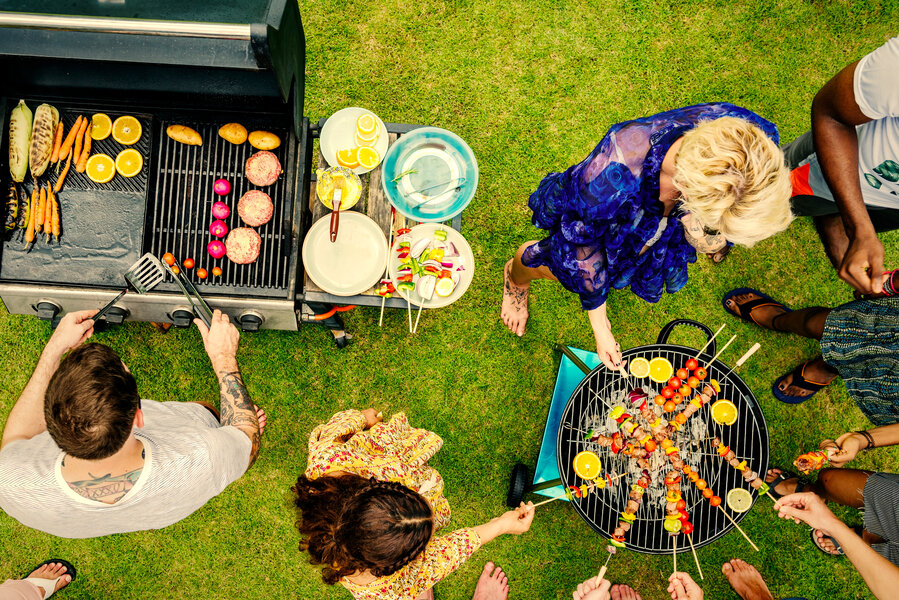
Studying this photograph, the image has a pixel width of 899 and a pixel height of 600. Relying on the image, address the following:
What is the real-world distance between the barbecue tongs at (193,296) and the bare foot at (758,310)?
3804mm

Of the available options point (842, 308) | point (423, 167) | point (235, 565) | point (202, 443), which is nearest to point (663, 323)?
point (842, 308)

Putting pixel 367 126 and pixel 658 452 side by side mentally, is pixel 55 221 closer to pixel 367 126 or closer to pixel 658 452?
pixel 367 126

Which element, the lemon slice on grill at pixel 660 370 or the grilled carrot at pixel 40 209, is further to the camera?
the lemon slice on grill at pixel 660 370

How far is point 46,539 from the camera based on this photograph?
3527mm

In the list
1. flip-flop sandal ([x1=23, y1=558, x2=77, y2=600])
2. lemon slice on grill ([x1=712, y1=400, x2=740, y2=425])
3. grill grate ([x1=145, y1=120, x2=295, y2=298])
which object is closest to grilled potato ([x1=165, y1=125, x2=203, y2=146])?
grill grate ([x1=145, y1=120, x2=295, y2=298])

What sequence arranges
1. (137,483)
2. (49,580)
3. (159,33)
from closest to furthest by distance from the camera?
(159,33)
(137,483)
(49,580)

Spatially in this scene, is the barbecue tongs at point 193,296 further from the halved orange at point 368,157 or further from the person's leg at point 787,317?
the person's leg at point 787,317

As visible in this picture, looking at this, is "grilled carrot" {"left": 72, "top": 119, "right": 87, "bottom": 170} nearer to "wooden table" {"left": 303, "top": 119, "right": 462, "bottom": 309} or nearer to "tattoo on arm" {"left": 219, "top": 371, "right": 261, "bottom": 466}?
"wooden table" {"left": 303, "top": 119, "right": 462, "bottom": 309}

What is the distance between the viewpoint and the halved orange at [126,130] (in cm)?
279

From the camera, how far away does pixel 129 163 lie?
9.21 feet

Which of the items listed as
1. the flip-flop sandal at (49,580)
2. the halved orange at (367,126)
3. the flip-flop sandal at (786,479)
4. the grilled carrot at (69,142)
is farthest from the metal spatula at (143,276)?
the flip-flop sandal at (786,479)

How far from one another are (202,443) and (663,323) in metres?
3.34

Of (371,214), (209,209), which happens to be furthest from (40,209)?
(371,214)

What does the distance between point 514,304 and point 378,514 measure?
2014mm
